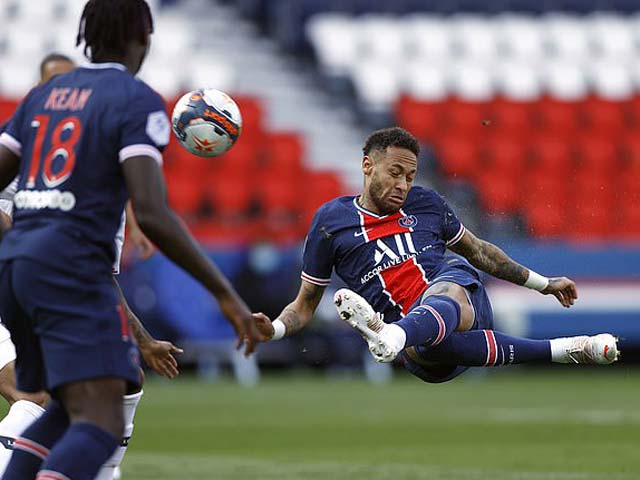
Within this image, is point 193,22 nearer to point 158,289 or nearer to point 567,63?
point 567,63

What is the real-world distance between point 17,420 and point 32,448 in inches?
42.4

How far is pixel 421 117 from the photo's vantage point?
22.7 metres

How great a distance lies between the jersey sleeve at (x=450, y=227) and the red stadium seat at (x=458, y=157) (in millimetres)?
13580

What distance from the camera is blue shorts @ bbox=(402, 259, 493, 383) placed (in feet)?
24.4

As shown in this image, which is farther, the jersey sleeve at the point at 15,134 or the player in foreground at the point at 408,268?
the player in foreground at the point at 408,268

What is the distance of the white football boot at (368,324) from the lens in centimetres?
671

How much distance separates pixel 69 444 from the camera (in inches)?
Answer: 183

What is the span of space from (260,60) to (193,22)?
132 cm

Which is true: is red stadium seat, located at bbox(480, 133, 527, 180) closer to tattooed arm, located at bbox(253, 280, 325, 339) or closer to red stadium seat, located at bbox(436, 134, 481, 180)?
red stadium seat, located at bbox(436, 134, 481, 180)

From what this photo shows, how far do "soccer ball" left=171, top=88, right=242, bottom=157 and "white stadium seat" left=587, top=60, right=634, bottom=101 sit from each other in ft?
61.0

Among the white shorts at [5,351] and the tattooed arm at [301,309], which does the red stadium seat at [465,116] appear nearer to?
the tattooed arm at [301,309]

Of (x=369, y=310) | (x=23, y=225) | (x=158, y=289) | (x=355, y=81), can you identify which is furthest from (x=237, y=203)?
(x=23, y=225)

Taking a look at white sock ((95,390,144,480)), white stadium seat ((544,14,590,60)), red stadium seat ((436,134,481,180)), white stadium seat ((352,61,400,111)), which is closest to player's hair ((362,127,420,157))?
white sock ((95,390,144,480))

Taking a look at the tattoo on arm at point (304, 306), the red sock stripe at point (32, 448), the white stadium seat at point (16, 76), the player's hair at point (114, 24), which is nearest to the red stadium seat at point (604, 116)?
the white stadium seat at point (16, 76)
